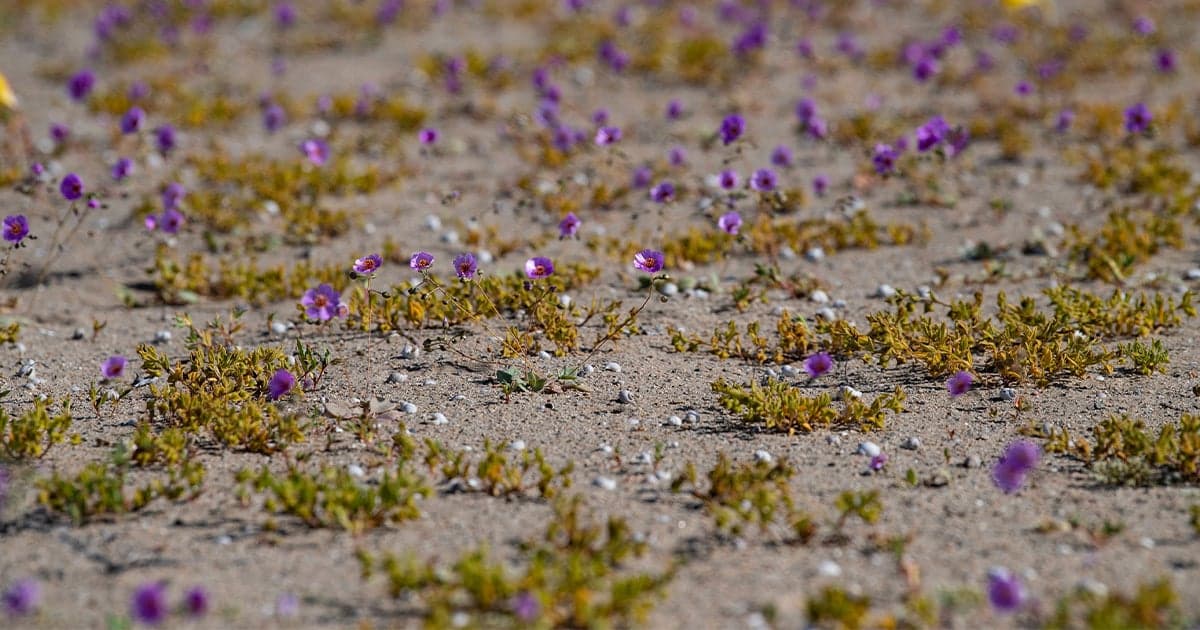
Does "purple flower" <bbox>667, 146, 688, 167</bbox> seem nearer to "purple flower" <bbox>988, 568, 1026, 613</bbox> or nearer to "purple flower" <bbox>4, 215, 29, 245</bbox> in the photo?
"purple flower" <bbox>4, 215, 29, 245</bbox>

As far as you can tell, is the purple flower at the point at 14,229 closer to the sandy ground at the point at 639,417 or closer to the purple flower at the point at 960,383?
the sandy ground at the point at 639,417

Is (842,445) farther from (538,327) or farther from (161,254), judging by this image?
(161,254)

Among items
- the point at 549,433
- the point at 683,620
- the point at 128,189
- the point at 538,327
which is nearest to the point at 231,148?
the point at 128,189

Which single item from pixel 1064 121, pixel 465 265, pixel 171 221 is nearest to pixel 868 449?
pixel 465 265

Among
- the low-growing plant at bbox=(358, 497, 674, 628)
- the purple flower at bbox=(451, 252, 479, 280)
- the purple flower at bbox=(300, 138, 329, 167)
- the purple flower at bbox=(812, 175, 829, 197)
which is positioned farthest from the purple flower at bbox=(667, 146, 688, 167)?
the low-growing plant at bbox=(358, 497, 674, 628)

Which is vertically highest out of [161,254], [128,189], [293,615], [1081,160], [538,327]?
[1081,160]

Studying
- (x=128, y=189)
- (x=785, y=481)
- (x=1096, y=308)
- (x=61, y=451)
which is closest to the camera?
(x=785, y=481)

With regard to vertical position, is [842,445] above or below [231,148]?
below
